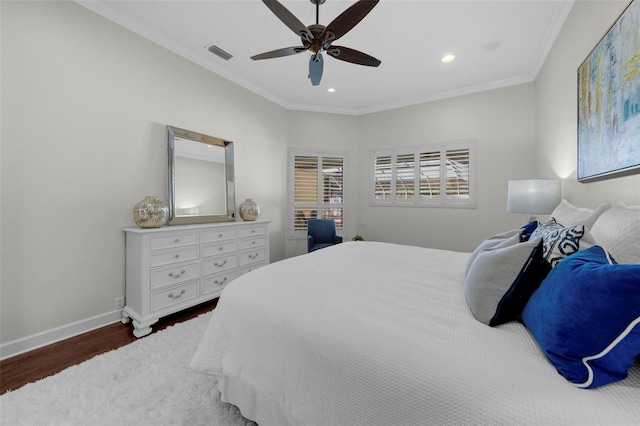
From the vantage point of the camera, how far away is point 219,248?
2.94 meters

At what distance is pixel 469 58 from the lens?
3111 mm

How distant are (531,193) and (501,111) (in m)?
1.94

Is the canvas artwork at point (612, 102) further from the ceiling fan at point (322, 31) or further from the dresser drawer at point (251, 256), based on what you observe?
the dresser drawer at point (251, 256)

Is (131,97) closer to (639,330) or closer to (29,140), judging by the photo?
(29,140)

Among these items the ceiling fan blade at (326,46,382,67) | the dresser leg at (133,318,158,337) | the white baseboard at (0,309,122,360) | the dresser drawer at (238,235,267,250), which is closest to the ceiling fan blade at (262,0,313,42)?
the ceiling fan blade at (326,46,382,67)

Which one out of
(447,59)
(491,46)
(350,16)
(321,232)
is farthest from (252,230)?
(491,46)

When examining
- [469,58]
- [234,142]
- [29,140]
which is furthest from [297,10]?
[29,140]

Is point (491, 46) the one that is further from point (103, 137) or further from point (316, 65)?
point (103, 137)

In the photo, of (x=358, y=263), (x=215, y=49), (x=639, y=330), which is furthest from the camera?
(x=215, y=49)

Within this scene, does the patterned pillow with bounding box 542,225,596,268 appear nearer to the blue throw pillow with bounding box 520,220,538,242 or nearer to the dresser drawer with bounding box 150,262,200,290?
the blue throw pillow with bounding box 520,220,538,242

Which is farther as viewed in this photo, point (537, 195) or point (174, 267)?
point (174, 267)

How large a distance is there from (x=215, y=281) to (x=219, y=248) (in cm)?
38

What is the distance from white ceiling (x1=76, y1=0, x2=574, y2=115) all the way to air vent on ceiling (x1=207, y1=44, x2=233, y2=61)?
0.16 feet

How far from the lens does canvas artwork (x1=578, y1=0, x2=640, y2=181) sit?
1.31 metres
